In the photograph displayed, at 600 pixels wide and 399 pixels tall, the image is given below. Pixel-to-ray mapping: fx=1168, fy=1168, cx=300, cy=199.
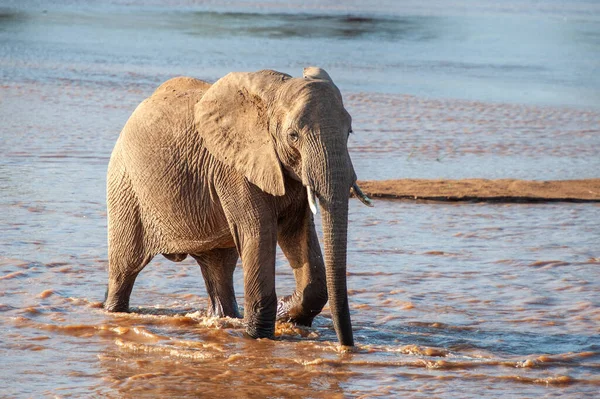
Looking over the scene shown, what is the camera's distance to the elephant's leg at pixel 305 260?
7.39 metres

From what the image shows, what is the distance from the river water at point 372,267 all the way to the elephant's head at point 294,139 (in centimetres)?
75

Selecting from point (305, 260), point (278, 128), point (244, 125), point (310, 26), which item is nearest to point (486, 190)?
point (305, 260)

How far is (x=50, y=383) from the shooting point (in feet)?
→ 21.6

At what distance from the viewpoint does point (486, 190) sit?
40.8ft

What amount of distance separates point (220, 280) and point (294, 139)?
179 centimetres

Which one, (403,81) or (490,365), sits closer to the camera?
(490,365)

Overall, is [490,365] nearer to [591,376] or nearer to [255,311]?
[591,376]

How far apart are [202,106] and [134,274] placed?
4.93 feet

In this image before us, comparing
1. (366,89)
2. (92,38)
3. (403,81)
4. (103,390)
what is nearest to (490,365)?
(103,390)

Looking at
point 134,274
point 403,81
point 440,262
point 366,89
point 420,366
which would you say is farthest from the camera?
point 403,81

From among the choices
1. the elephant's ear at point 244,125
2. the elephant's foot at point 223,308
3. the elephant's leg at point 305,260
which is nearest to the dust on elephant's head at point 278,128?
the elephant's ear at point 244,125

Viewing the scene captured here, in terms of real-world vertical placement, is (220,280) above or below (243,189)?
below

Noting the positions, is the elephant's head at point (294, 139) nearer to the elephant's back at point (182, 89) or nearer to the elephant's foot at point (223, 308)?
the elephant's back at point (182, 89)

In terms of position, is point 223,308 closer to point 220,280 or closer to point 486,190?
point 220,280
